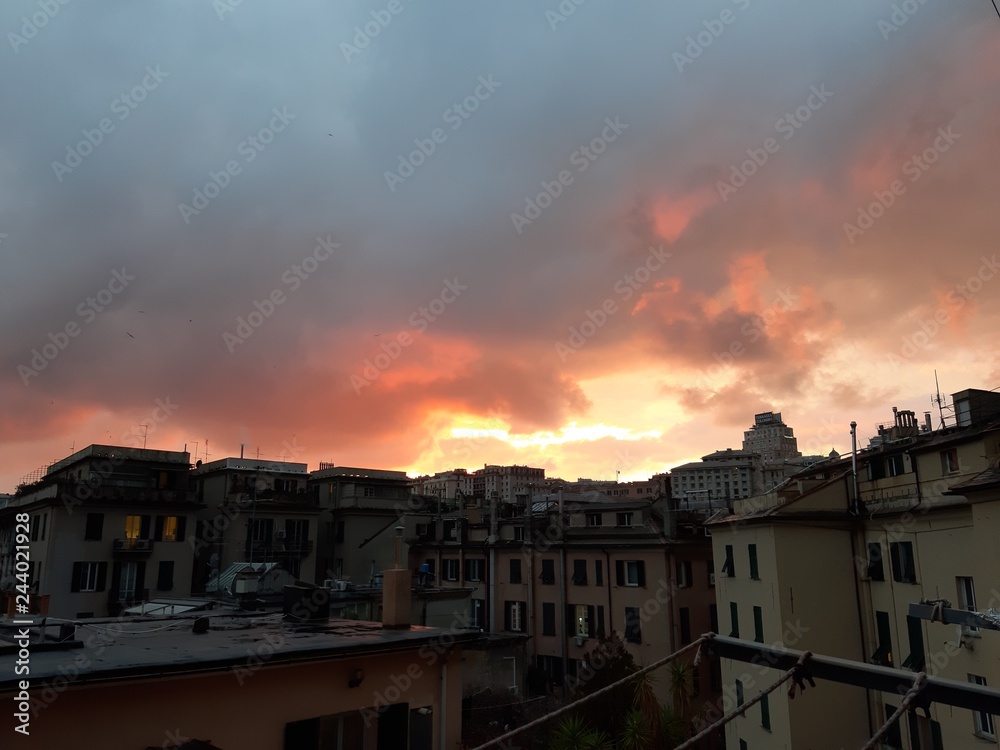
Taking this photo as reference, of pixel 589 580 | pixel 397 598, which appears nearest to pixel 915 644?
pixel 397 598

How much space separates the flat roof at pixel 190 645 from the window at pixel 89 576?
28.7 m

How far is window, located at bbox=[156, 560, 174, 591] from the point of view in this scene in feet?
130

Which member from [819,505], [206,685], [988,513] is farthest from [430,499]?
[206,685]

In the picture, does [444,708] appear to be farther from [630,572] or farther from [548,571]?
[548,571]

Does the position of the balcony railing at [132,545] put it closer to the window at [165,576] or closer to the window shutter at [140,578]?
the window shutter at [140,578]

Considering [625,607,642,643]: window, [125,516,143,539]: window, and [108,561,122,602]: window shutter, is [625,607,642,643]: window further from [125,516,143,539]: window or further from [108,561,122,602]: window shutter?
[108,561,122,602]: window shutter

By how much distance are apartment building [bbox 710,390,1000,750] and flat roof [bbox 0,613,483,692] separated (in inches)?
645

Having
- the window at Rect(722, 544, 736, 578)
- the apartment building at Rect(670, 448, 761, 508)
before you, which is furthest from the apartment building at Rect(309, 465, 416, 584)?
the apartment building at Rect(670, 448, 761, 508)

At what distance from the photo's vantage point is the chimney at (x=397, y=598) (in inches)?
513

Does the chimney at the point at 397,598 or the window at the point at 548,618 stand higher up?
the chimney at the point at 397,598

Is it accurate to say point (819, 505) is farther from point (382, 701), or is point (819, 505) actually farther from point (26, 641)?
point (26, 641)

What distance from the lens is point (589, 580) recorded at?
134ft

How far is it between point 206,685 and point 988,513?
62.3ft

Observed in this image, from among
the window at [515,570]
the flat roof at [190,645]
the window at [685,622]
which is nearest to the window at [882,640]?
the window at [685,622]
